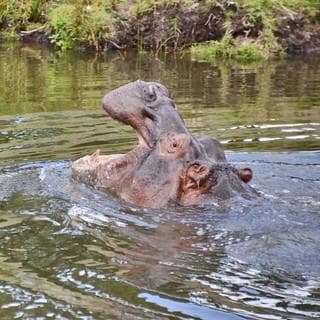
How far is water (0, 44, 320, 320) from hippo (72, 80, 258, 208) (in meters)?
0.10

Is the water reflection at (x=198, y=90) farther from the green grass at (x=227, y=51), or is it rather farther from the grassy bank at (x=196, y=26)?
the grassy bank at (x=196, y=26)

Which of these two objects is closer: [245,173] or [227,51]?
[245,173]

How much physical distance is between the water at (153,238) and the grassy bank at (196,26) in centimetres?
920

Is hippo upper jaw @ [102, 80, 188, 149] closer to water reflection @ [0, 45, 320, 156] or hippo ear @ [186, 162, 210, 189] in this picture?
hippo ear @ [186, 162, 210, 189]

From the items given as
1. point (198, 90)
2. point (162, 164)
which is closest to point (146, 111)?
point (162, 164)

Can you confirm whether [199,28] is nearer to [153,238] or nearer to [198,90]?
[198,90]

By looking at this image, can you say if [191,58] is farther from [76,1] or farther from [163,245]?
[163,245]

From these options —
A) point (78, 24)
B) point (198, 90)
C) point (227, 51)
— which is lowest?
point (198, 90)

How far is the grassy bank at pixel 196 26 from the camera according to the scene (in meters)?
18.2

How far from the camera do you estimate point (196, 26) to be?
750 inches

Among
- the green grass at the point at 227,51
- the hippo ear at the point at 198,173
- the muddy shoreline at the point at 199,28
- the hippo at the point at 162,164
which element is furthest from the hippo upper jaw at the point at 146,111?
the muddy shoreline at the point at 199,28

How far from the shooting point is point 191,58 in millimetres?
17828

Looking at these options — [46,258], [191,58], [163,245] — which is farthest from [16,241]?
[191,58]

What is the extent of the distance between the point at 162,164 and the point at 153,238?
0.54 meters
